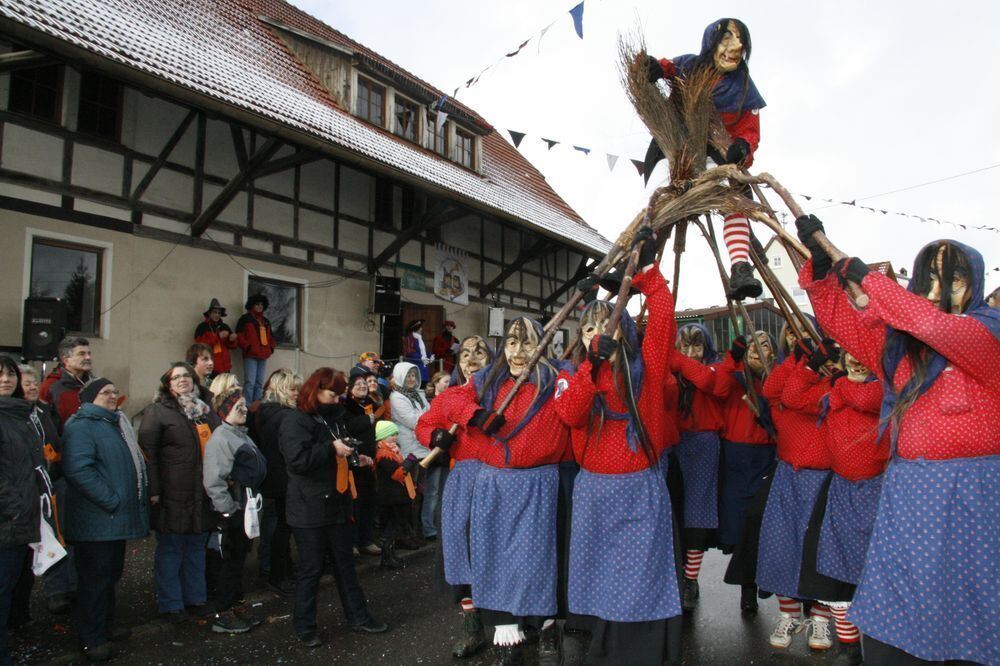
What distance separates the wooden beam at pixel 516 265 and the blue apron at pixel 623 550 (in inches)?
429

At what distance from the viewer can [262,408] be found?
5.57 meters

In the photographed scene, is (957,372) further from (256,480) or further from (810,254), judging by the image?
(256,480)

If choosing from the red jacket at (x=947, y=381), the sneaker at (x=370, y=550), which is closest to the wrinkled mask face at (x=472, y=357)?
the sneaker at (x=370, y=550)

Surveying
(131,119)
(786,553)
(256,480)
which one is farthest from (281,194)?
(786,553)

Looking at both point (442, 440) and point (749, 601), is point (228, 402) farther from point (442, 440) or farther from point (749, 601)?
point (749, 601)

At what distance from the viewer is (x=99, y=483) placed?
3.79m

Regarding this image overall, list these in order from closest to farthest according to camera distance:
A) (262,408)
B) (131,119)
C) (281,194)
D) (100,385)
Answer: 1. (100,385)
2. (262,408)
3. (131,119)
4. (281,194)

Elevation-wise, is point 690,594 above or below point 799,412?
below

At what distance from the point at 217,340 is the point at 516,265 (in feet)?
23.0

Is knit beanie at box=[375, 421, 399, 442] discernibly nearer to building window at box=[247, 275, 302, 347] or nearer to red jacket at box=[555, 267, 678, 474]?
red jacket at box=[555, 267, 678, 474]

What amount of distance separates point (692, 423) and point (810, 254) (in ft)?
6.72

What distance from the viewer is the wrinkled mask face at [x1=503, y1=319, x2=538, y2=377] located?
143 inches

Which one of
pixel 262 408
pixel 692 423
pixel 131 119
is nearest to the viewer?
pixel 692 423

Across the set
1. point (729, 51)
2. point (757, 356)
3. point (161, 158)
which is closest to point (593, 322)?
point (729, 51)
